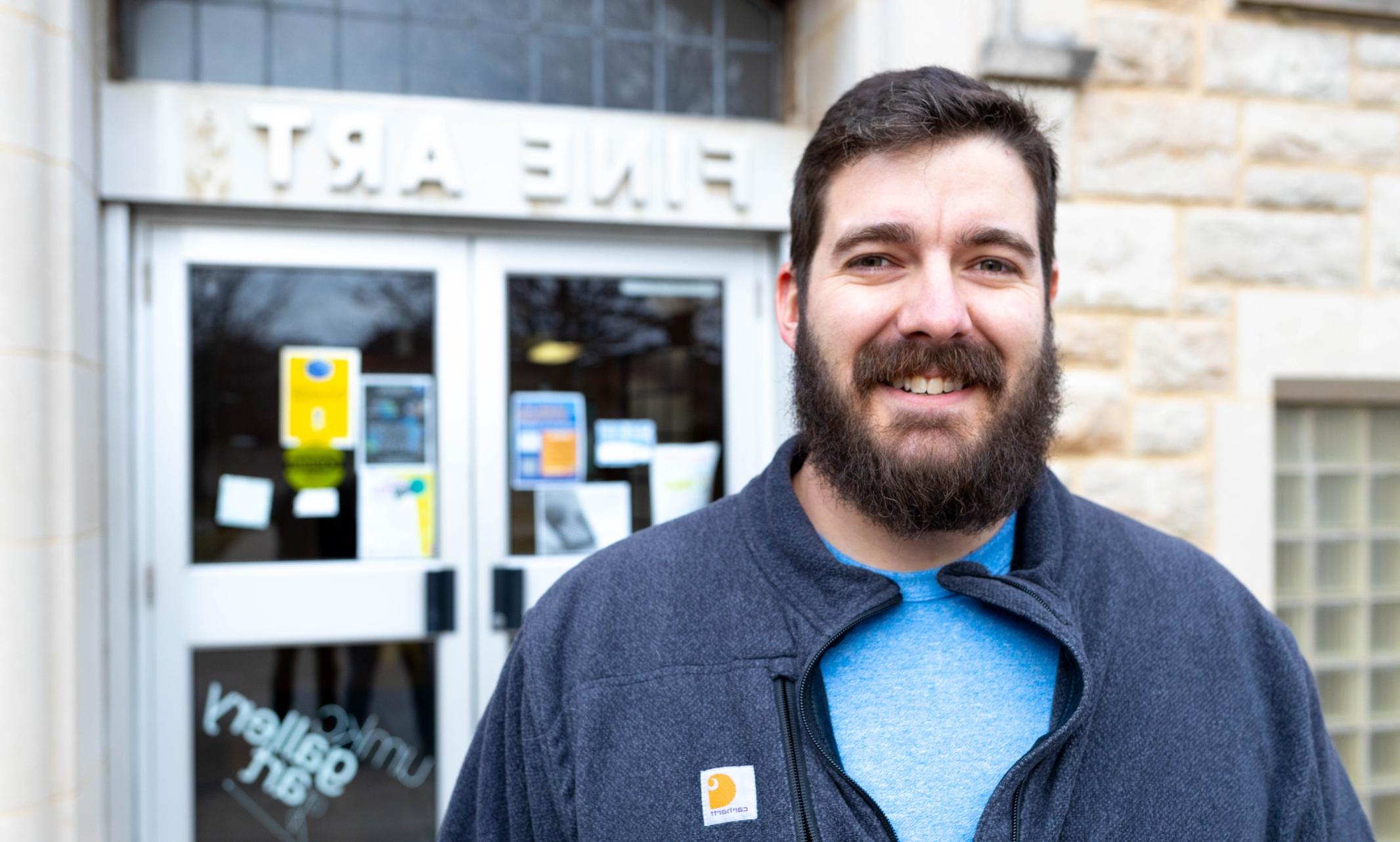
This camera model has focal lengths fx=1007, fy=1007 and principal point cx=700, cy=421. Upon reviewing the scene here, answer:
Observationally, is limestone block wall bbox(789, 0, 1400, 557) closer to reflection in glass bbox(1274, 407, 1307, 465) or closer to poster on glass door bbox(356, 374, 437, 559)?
reflection in glass bbox(1274, 407, 1307, 465)

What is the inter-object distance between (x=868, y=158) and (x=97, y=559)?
2675mm

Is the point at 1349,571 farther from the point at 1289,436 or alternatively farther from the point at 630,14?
the point at 630,14

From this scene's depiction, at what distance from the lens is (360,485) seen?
3.45m

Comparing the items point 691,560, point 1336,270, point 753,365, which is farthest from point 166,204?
point 1336,270

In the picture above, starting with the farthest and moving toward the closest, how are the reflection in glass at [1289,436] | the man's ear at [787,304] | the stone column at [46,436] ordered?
1. the reflection in glass at [1289,436]
2. the stone column at [46,436]
3. the man's ear at [787,304]

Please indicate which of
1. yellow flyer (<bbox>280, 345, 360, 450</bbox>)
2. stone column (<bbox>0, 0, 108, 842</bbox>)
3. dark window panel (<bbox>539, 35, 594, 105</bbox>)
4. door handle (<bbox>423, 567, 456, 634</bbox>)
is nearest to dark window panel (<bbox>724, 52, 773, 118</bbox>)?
dark window panel (<bbox>539, 35, 594, 105</bbox>)

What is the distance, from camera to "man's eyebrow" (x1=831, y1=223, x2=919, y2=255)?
1381mm

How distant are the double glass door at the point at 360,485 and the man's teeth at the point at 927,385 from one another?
7.61 feet

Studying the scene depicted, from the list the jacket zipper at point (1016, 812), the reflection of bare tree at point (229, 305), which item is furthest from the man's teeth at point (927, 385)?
the reflection of bare tree at point (229, 305)

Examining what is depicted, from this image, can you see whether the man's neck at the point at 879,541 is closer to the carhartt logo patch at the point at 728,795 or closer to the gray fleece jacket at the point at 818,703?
the gray fleece jacket at the point at 818,703

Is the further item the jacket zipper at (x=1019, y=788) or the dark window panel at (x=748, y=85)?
the dark window panel at (x=748, y=85)

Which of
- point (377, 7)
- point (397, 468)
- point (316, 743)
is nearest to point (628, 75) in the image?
point (377, 7)

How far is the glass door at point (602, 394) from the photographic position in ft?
11.4

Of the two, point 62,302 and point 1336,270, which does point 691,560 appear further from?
point 1336,270
